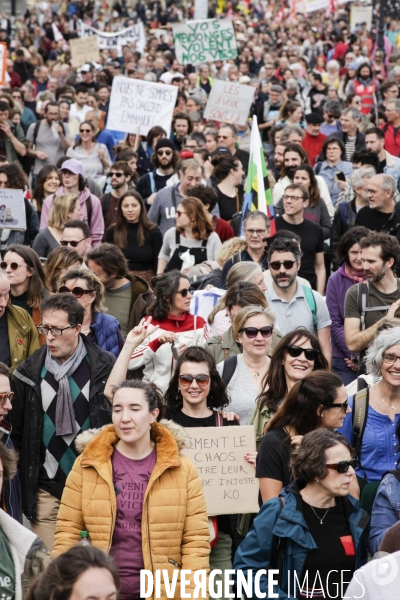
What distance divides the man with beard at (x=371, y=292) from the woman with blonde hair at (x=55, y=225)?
287 cm

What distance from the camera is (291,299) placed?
7977 mm

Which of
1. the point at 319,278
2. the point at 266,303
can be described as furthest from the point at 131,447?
the point at 319,278

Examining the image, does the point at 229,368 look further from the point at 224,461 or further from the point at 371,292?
the point at 371,292

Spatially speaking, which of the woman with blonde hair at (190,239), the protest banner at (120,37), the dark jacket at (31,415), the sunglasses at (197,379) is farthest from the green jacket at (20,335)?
the protest banner at (120,37)

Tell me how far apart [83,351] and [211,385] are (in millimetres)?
696

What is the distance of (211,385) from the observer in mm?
6172

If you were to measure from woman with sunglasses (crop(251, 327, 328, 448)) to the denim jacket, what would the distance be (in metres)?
1.14

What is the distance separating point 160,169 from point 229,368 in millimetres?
6411

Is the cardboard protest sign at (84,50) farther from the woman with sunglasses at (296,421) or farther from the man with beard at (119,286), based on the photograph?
the woman with sunglasses at (296,421)

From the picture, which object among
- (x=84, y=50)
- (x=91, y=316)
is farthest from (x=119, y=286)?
(x=84, y=50)

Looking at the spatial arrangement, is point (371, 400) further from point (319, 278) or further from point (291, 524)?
point (319, 278)

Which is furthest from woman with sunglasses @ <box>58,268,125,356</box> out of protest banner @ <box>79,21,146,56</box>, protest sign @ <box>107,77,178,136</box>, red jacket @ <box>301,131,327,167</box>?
protest banner @ <box>79,21,146,56</box>

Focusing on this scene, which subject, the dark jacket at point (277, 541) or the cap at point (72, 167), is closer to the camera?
the dark jacket at point (277, 541)

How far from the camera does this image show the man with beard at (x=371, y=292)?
775cm
